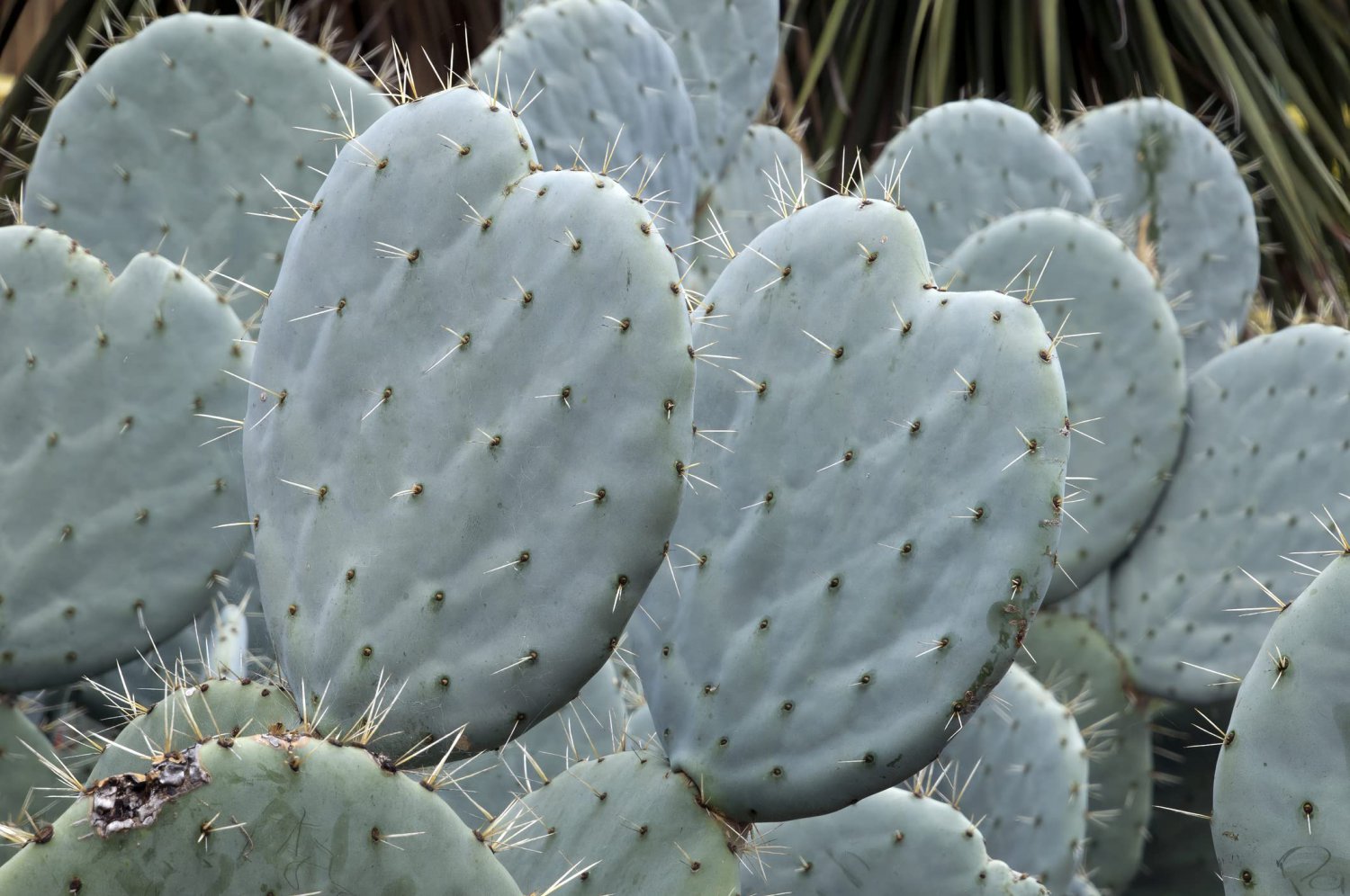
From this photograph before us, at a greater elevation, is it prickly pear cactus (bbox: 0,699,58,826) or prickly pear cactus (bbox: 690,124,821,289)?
prickly pear cactus (bbox: 690,124,821,289)

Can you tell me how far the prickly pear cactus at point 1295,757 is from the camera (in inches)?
44.8

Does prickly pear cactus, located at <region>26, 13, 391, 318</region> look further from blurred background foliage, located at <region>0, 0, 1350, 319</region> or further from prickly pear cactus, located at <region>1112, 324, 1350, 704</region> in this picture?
blurred background foliage, located at <region>0, 0, 1350, 319</region>

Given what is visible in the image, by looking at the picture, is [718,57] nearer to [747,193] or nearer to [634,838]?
[747,193]

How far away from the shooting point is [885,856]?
148 centimetres

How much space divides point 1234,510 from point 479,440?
1.57 metres

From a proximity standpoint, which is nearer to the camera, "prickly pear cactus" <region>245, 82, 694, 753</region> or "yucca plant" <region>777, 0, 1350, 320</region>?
"prickly pear cactus" <region>245, 82, 694, 753</region>

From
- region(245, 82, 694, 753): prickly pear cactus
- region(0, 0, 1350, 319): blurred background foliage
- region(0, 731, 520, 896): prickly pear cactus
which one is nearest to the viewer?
region(0, 731, 520, 896): prickly pear cactus

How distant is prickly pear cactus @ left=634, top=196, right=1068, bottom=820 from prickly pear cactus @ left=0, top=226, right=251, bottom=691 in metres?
0.55

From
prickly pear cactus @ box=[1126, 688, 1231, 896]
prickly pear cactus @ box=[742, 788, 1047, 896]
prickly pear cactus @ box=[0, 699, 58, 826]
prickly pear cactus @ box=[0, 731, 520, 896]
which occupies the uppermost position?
prickly pear cactus @ box=[0, 731, 520, 896]

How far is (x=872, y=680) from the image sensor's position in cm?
119

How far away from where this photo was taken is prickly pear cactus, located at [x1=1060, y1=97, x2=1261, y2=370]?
2.76m

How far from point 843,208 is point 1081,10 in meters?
3.46

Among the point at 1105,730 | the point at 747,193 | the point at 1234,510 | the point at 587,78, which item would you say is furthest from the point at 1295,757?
the point at 747,193

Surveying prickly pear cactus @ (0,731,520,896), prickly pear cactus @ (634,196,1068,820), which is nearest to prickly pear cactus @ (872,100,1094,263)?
prickly pear cactus @ (634,196,1068,820)
